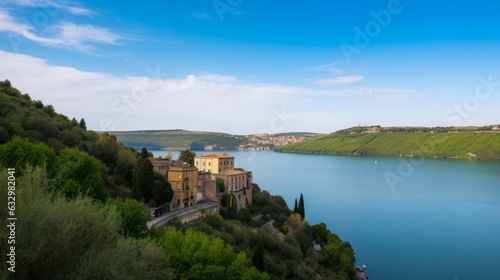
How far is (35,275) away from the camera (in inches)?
248

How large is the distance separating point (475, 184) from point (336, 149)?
94038mm

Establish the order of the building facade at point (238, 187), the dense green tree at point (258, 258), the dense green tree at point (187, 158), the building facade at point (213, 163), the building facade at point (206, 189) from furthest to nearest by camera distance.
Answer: the dense green tree at point (187, 158), the building facade at point (213, 163), the building facade at point (238, 187), the building facade at point (206, 189), the dense green tree at point (258, 258)

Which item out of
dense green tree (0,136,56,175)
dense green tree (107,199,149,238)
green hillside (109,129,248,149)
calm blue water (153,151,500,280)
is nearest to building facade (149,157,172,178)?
dense green tree (0,136,56,175)

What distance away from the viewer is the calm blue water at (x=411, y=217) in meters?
32.2

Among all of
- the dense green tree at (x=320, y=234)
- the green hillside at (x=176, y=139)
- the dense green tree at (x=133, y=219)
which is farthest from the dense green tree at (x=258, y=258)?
the green hillside at (x=176, y=139)

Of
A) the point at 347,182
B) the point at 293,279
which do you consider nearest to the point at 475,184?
the point at 347,182

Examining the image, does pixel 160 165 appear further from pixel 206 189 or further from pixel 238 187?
pixel 238 187

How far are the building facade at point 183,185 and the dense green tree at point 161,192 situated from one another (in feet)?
4.30

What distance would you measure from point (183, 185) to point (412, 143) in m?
136

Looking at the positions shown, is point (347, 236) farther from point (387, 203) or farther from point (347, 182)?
point (347, 182)

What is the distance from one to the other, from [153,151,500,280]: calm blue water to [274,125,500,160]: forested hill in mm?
50102

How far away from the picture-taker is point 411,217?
4828cm

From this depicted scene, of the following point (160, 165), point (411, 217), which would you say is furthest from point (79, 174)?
point (411, 217)

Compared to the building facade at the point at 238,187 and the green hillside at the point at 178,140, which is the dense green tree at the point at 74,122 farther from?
the green hillside at the point at 178,140
